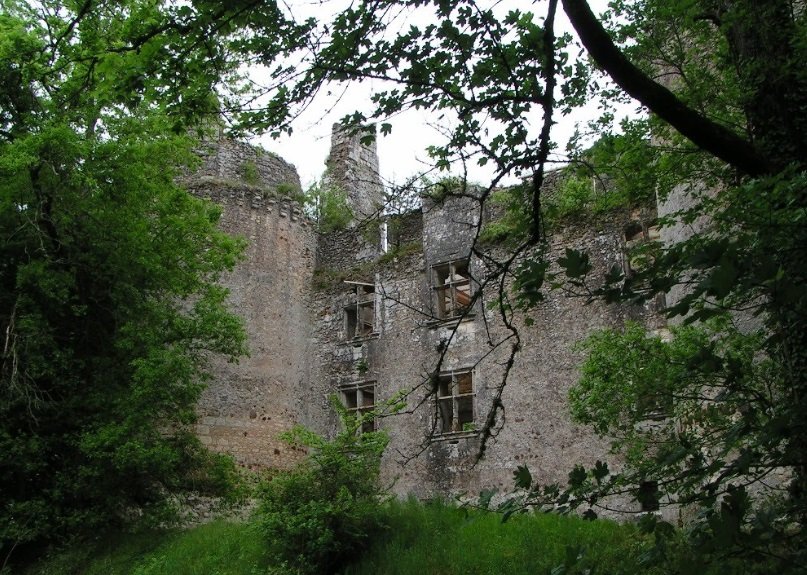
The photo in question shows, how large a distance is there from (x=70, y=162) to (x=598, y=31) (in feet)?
34.9

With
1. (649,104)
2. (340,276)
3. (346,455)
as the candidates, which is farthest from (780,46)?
(340,276)

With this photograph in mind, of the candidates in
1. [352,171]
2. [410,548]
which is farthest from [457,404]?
[352,171]

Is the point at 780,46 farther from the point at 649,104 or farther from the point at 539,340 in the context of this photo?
the point at 539,340

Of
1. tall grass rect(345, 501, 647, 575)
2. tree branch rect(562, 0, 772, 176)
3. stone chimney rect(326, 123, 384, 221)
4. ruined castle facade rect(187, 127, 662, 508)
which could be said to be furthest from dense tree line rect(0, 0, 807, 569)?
stone chimney rect(326, 123, 384, 221)

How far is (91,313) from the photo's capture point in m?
14.4

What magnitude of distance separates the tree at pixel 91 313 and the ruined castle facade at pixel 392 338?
6.50 ft

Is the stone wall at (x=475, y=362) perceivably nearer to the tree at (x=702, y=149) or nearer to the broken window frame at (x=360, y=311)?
the broken window frame at (x=360, y=311)

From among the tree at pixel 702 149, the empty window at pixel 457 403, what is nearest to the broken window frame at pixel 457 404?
the empty window at pixel 457 403

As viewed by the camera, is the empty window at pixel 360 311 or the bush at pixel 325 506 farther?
the empty window at pixel 360 311

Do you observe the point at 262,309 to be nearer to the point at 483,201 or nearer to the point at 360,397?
the point at 360,397

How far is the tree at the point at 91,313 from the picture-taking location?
12633mm

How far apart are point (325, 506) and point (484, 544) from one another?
207 centimetres

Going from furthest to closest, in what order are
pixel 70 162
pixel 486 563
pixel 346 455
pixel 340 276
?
pixel 340 276, pixel 70 162, pixel 346 455, pixel 486 563

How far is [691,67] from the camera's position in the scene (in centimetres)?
749
